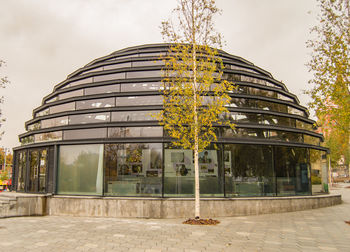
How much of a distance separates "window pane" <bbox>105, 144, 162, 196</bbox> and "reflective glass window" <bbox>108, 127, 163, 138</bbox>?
0.65 m

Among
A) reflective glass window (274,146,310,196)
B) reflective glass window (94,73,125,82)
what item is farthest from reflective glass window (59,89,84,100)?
reflective glass window (274,146,310,196)

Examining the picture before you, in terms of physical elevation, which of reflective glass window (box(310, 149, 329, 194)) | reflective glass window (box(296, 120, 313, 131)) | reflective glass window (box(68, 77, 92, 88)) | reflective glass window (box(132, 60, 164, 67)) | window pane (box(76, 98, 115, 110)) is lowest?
reflective glass window (box(310, 149, 329, 194))

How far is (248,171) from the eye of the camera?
52.9ft

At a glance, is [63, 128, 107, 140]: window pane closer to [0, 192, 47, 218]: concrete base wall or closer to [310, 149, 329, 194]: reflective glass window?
[0, 192, 47, 218]: concrete base wall

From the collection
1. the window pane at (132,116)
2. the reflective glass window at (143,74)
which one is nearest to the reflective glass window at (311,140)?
the window pane at (132,116)

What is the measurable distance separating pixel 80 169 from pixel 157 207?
19.8ft

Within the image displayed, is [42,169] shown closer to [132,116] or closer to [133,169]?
[133,169]

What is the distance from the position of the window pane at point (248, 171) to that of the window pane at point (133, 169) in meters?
4.35

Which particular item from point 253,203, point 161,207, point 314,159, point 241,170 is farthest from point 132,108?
point 314,159

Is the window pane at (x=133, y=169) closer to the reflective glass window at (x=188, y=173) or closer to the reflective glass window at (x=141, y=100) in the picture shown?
the reflective glass window at (x=188, y=173)

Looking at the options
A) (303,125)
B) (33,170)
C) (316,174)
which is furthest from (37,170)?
(316,174)

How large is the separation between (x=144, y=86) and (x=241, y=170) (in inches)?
339

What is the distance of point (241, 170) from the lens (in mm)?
15961

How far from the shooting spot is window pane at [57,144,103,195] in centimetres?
1587
